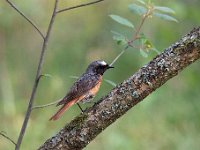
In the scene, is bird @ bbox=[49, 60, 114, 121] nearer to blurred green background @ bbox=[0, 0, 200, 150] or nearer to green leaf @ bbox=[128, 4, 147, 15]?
green leaf @ bbox=[128, 4, 147, 15]

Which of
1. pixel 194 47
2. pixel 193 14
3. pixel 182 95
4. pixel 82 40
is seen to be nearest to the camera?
pixel 194 47

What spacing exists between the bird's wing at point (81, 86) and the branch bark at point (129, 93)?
16.4 inches

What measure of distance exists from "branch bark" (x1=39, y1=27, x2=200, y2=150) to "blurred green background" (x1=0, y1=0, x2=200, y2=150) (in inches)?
123

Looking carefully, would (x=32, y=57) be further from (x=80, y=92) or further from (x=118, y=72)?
(x=80, y=92)

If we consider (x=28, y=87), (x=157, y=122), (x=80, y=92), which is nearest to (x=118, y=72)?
(x=157, y=122)

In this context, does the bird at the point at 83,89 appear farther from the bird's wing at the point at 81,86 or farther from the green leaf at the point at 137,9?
the green leaf at the point at 137,9

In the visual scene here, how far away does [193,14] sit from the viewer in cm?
707

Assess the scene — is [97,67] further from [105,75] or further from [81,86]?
[105,75]

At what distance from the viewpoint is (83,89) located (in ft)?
13.9

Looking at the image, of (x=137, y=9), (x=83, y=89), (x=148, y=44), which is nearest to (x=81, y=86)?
(x=83, y=89)

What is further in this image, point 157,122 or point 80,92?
point 157,122

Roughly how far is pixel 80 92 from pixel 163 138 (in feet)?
12.0

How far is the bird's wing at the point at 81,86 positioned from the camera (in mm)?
4184

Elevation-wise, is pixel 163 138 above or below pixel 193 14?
below
